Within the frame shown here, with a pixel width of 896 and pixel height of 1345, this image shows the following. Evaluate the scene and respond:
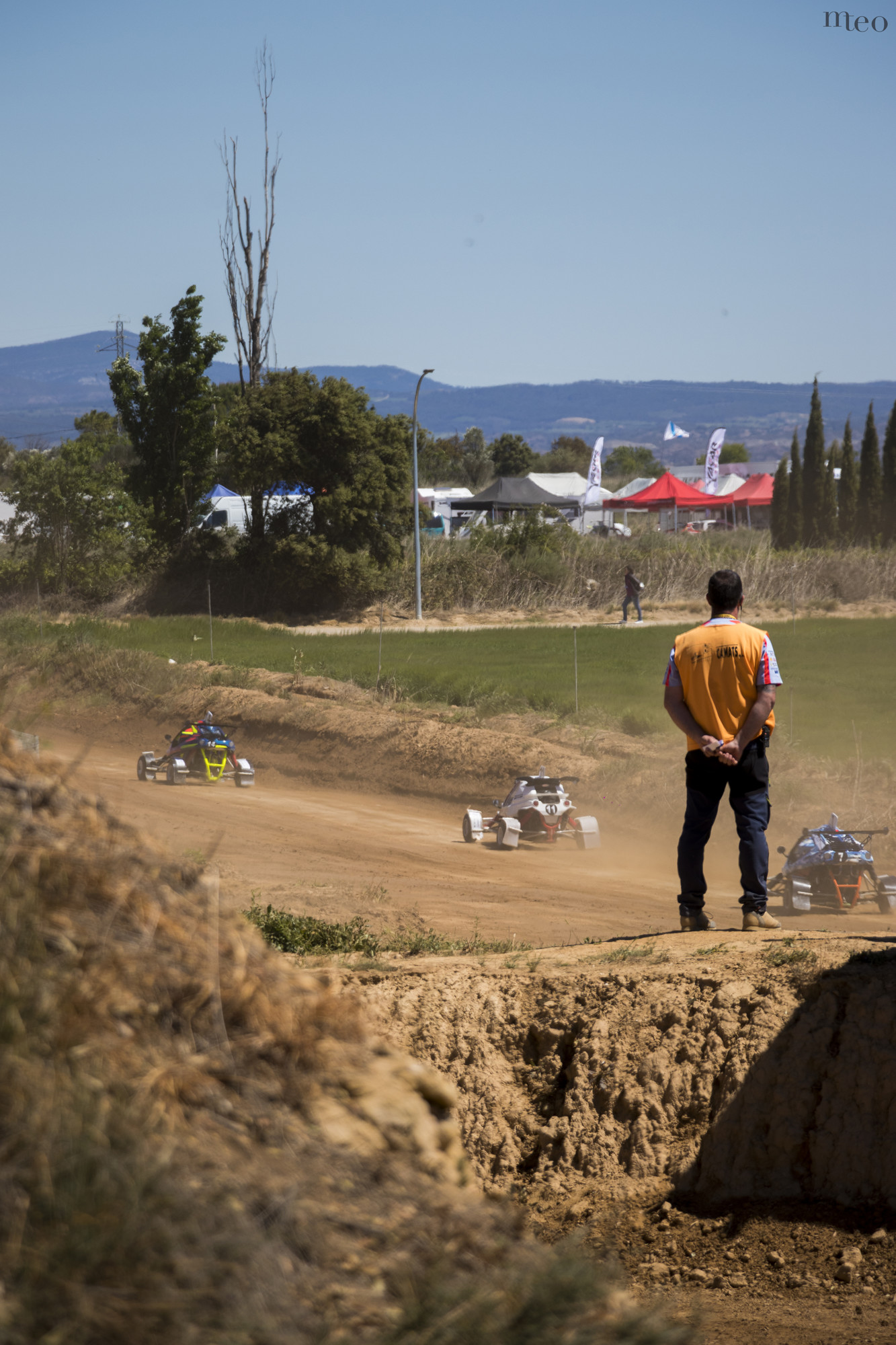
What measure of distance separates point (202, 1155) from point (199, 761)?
15.6 meters

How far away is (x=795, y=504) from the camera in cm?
5897

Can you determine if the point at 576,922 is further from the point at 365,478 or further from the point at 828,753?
the point at 365,478

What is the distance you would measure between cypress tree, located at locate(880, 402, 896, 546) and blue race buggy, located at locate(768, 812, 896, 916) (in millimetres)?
46840

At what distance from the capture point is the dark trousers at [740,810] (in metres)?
7.07

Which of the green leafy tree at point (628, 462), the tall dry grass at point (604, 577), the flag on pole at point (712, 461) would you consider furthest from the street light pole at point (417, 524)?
the green leafy tree at point (628, 462)

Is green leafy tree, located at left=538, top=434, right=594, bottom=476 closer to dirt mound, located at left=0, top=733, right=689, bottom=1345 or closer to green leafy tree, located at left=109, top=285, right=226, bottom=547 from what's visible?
green leafy tree, located at left=109, top=285, right=226, bottom=547

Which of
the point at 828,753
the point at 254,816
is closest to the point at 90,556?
the point at 254,816

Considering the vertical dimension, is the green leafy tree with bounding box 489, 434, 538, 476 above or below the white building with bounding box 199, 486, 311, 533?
above

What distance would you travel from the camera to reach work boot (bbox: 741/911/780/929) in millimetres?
7285

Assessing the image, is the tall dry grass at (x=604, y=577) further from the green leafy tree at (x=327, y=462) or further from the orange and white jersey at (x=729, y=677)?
the orange and white jersey at (x=729, y=677)

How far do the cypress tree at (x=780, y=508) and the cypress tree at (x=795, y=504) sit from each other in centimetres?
20

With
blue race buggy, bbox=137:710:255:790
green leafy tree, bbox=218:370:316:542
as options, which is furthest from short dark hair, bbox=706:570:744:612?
green leafy tree, bbox=218:370:316:542

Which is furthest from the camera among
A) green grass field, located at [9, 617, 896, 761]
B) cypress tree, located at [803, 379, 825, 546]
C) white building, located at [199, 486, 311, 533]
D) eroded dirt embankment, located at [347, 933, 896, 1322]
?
cypress tree, located at [803, 379, 825, 546]

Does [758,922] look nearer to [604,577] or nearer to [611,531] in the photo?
[604,577]
